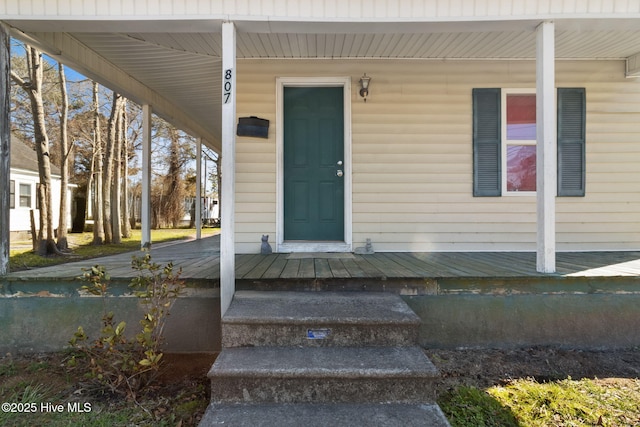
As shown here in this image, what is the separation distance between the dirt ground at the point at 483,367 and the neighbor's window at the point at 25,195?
43.0 ft

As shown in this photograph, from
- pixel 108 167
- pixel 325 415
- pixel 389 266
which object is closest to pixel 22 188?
pixel 108 167

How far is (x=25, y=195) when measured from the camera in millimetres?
12773

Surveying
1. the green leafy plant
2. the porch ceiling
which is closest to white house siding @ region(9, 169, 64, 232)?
the porch ceiling

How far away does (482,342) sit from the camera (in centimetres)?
269

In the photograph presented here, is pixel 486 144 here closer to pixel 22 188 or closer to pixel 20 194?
pixel 20 194

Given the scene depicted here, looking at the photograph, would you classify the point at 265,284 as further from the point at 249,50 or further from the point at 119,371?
the point at 249,50

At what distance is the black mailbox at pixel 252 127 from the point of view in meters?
3.87

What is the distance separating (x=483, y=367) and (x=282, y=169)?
8.87 ft

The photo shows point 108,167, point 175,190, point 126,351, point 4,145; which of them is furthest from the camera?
point 175,190

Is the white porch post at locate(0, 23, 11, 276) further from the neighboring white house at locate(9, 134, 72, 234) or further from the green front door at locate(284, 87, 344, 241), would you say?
the neighboring white house at locate(9, 134, 72, 234)

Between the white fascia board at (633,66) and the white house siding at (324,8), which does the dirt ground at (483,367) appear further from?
the white fascia board at (633,66)

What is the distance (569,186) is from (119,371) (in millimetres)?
4637

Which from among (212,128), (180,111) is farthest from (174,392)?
(212,128)

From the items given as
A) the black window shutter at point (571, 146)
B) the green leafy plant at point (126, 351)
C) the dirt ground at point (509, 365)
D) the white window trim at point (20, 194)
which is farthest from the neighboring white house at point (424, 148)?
the white window trim at point (20, 194)
